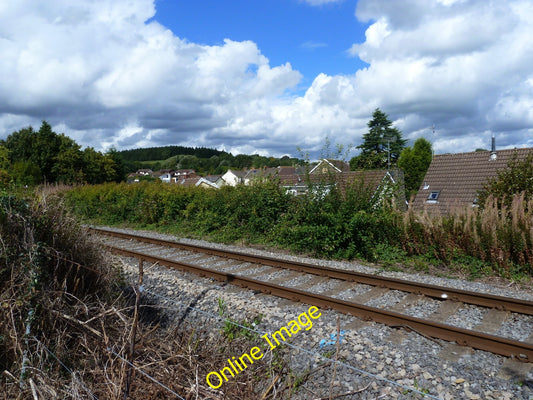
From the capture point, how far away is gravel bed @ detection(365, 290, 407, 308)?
609 cm

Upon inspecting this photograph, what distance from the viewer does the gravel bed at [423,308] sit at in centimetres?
566

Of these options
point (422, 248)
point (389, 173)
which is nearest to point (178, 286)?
point (422, 248)

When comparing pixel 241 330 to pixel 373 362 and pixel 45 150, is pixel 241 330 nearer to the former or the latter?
pixel 373 362

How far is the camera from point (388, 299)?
634 centimetres

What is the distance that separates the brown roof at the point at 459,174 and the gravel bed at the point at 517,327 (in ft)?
56.2

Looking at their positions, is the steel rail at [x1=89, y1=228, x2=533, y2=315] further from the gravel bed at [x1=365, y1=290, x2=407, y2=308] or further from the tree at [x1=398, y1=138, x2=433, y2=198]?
the tree at [x1=398, y1=138, x2=433, y2=198]

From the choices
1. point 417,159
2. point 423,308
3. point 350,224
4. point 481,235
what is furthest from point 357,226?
point 417,159

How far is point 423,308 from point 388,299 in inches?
23.6

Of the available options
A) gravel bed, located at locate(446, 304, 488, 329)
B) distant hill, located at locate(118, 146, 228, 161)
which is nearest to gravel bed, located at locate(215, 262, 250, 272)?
gravel bed, located at locate(446, 304, 488, 329)

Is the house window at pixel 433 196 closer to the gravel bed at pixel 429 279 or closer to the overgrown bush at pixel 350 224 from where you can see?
the overgrown bush at pixel 350 224

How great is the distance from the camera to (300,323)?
513 cm

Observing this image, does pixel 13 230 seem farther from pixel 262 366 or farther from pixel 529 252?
pixel 529 252

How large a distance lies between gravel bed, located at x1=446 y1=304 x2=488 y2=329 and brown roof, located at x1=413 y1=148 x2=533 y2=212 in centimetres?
1692

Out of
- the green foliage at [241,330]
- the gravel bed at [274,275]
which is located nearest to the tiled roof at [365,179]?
the gravel bed at [274,275]
